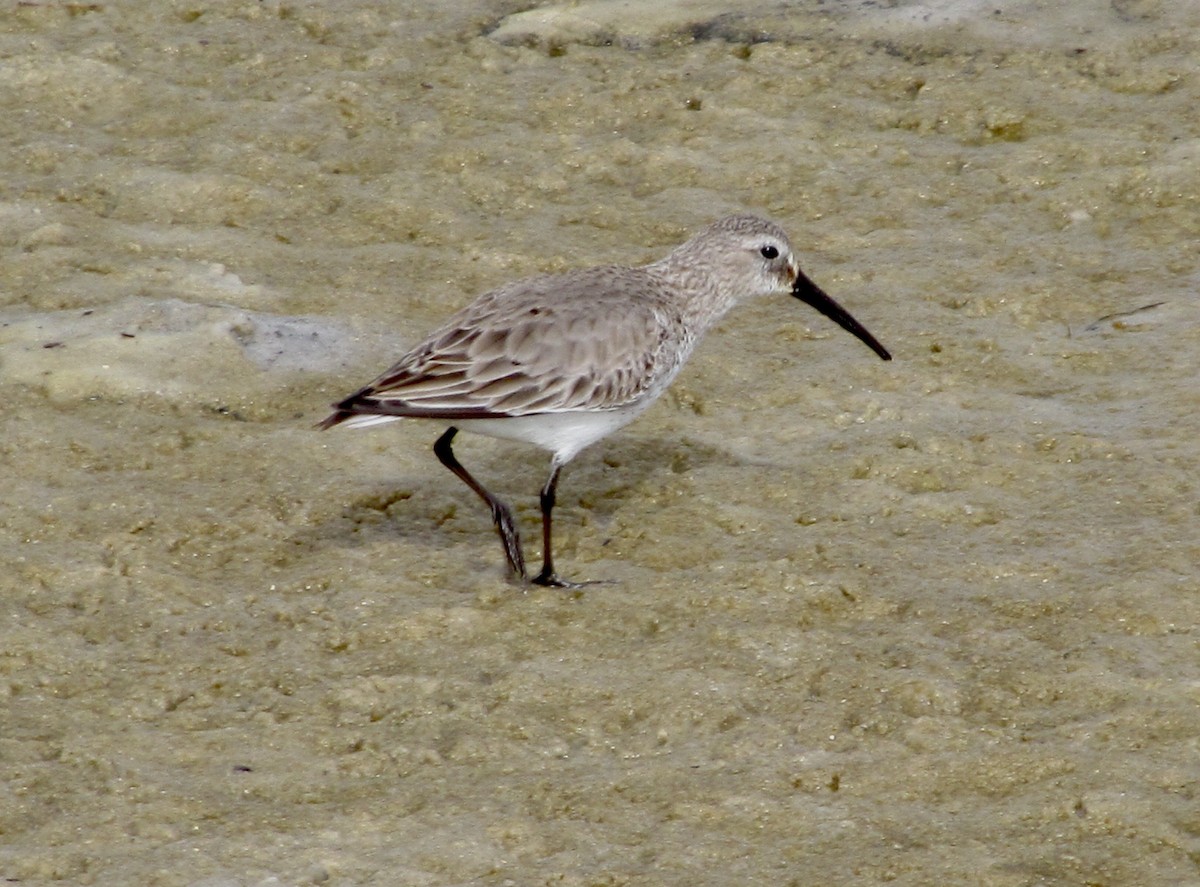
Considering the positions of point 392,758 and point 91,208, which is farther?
point 91,208

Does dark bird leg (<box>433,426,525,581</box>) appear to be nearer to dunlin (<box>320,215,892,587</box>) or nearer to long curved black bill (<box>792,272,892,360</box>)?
dunlin (<box>320,215,892,587</box>)

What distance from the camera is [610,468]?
6.31 metres

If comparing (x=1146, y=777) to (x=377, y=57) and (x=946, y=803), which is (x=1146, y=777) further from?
(x=377, y=57)

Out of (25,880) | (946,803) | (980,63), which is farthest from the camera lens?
(980,63)

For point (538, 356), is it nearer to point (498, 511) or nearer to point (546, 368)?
point (546, 368)

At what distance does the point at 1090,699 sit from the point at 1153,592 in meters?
0.60

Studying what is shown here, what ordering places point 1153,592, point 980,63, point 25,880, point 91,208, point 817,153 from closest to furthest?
point 25,880 < point 1153,592 < point 91,208 < point 817,153 < point 980,63

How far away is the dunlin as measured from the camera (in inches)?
214

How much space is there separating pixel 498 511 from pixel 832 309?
1591 mm

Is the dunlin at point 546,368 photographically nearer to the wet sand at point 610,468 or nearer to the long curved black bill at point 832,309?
the wet sand at point 610,468

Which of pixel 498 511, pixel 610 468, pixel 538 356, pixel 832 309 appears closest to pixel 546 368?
pixel 538 356

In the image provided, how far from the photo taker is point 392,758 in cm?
455

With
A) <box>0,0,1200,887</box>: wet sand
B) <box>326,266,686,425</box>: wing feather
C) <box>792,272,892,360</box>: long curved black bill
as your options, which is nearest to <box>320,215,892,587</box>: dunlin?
<box>326,266,686,425</box>: wing feather

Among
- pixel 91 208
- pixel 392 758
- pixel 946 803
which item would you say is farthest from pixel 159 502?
pixel 946 803
